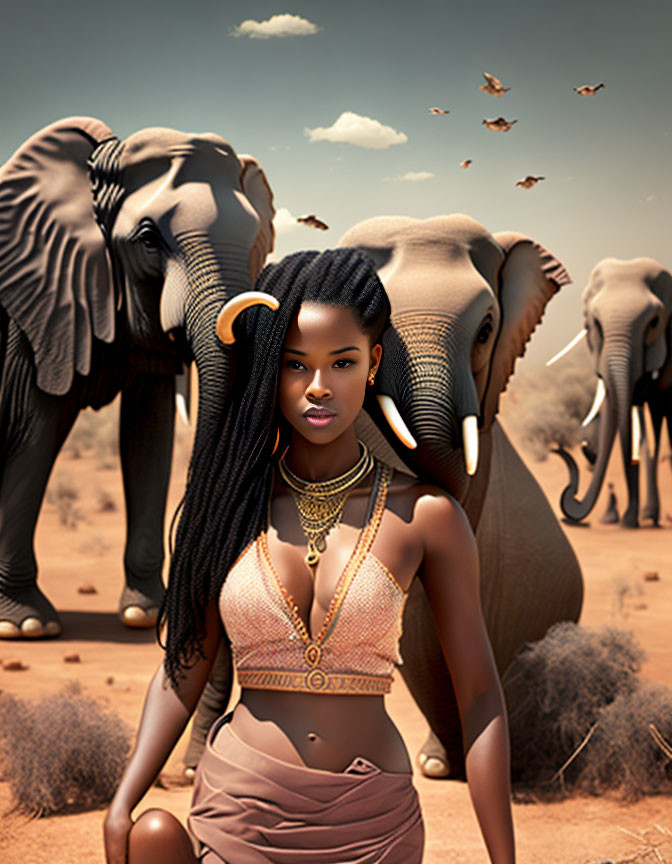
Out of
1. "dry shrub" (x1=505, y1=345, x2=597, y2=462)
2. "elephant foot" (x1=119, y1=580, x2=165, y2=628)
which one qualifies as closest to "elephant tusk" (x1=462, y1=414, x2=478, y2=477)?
"elephant foot" (x1=119, y1=580, x2=165, y2=628)

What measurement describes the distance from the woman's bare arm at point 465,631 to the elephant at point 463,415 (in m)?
0.14

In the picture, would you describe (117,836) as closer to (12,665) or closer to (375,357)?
(375,357)

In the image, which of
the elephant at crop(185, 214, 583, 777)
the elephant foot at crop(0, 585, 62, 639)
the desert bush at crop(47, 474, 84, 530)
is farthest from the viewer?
the desert bush at crop(47, 474, 84, 530)

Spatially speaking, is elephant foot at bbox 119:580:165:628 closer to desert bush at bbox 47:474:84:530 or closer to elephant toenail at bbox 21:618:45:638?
elephant toenail at bbox 21:618:45:638

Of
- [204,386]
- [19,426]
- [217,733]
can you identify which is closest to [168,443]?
[19,426]

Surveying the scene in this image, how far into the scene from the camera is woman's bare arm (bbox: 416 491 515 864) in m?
2.23

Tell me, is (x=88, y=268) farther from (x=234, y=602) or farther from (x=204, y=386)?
(x=234, y=602)

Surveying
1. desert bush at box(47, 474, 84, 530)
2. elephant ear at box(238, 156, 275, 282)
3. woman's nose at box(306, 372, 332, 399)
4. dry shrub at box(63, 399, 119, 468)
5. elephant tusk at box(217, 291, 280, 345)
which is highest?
elephant ear at box(238, 156, 275, 282)

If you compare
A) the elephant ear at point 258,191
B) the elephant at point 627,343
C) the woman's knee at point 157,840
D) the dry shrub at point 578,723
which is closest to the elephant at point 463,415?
the dry shrub at point 578,723

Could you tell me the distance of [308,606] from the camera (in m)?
2.20

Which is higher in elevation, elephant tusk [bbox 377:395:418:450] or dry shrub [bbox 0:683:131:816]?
elephant tusk [bbox 377:395:418:450]

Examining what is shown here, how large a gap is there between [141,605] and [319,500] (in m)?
5.16

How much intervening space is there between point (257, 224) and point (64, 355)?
1.43m

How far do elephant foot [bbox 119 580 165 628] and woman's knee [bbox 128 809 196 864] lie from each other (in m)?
5.22
